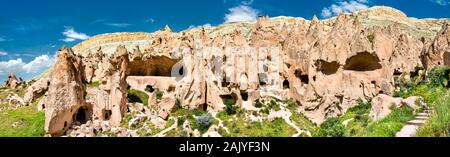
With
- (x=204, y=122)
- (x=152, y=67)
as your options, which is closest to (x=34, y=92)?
(x=152, y=67)

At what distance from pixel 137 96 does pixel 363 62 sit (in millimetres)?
21824

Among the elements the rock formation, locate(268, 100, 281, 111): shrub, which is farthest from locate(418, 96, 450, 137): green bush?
locate(268, 100, 281, 111): shrub

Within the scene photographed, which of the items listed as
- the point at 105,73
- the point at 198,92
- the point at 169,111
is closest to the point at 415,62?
the point at 198,92

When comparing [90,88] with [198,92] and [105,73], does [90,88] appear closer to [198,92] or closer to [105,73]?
[105,73]

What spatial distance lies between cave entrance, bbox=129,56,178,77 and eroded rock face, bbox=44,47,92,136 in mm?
10103

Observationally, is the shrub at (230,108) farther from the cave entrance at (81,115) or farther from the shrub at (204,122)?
the cave entrance at (81,115)

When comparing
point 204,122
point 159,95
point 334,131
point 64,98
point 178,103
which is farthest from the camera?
point 159,95

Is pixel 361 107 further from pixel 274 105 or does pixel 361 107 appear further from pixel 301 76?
pixel 274 105

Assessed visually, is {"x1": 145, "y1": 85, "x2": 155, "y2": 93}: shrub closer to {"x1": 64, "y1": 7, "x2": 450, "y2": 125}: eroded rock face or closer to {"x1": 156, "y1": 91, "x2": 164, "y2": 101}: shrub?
{"x1": 64, "y1": 7, "x2": 450, "y2": 125}: eroded rock face

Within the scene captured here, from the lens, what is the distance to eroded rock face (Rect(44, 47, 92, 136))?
108ft

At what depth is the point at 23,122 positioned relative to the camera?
1378 inches
